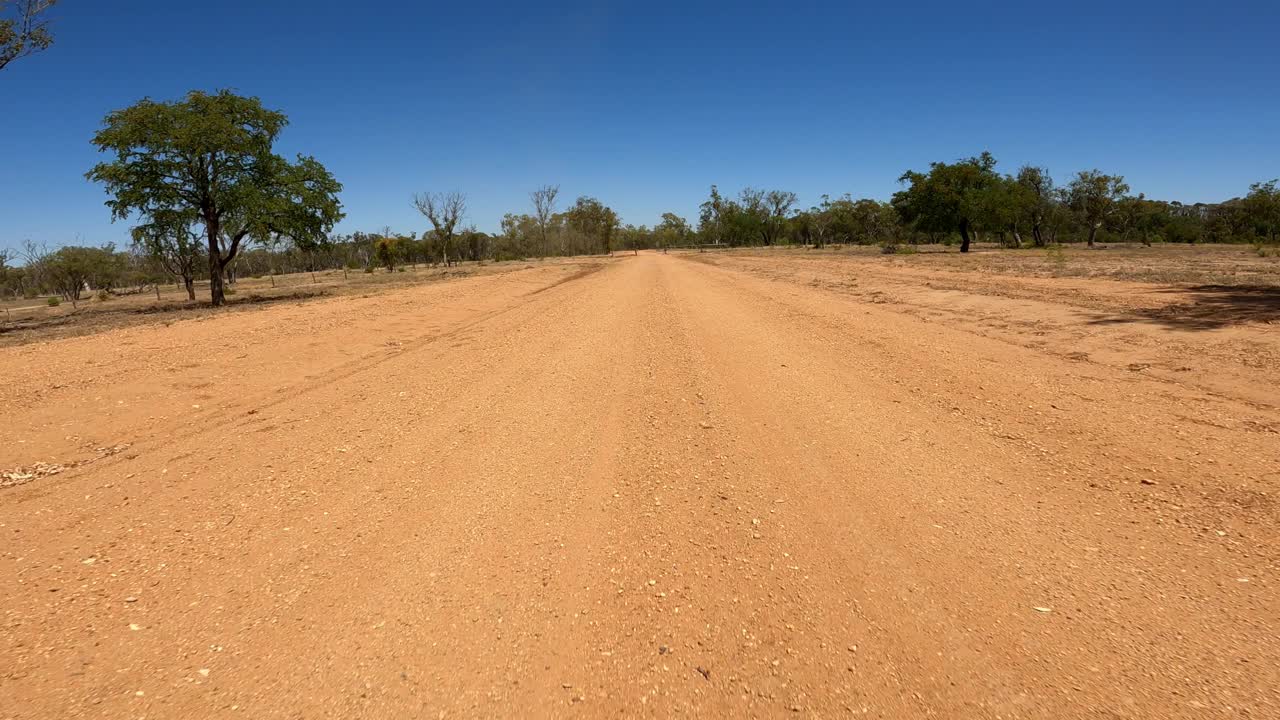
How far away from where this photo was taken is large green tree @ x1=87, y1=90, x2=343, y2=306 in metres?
21.6

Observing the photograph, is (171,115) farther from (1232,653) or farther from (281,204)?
(1232,653)

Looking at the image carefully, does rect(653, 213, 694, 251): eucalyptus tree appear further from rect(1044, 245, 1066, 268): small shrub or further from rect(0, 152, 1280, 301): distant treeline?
rect(1044, 245, 1066, 268): small shrub

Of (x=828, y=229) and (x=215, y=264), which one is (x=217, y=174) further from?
(x=828, y=229)

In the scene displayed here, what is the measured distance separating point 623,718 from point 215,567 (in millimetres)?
2563

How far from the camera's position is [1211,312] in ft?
32.7

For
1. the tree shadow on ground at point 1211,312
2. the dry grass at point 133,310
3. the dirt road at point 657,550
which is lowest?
the dirt road at point 657,550

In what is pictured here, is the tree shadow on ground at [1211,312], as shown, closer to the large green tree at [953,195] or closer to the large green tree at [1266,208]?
the large green tree at [953,195]

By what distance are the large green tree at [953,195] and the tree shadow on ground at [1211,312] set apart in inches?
1411

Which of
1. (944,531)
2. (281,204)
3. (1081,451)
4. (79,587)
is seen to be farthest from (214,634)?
(281,204)

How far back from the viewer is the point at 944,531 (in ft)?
10.6

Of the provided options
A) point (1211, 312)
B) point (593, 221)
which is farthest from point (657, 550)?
point (593, 221)

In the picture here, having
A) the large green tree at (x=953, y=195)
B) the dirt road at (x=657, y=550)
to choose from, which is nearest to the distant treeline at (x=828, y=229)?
the large green tree at (x=953, y=195)

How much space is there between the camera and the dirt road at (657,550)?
221 centimetres

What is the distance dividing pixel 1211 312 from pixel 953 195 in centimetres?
4034
